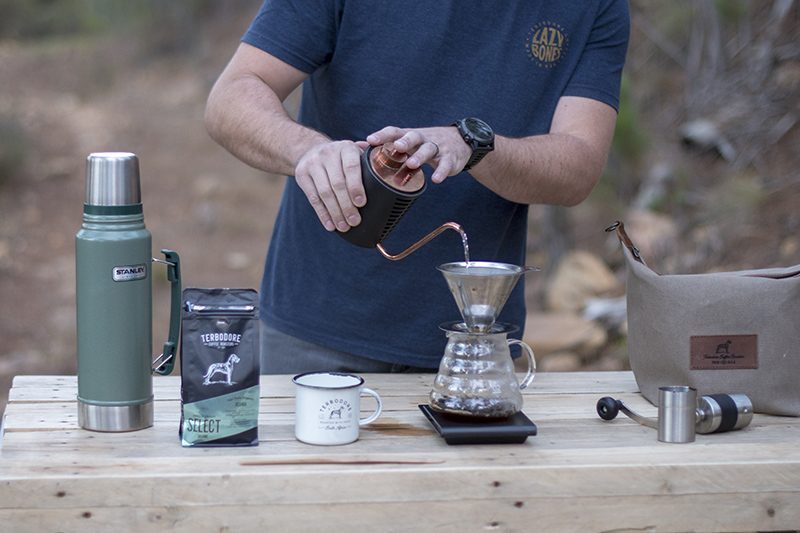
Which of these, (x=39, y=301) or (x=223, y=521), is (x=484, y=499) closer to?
(x=223, y=521)

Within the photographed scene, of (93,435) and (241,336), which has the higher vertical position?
(241,336)

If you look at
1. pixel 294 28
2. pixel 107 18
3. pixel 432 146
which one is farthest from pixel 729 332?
pixel 107 18

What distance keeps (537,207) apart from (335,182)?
6.17 meters

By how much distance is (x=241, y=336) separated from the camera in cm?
171

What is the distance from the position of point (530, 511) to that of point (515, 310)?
91cm

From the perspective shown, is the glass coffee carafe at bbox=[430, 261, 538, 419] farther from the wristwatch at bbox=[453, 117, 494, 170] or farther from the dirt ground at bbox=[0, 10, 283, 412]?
the dirt ground at bbox=[0, 10, 283, 412]

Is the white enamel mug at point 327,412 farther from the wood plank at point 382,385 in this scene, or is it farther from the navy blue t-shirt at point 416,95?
the navy blue t-shirt at point 416,95

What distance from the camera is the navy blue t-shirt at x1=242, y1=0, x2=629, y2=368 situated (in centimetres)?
234

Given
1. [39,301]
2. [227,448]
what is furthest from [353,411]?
[39,301]

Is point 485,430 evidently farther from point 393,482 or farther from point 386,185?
point 386,185

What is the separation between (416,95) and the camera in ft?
7.75

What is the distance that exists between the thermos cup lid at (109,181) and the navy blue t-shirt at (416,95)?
66 cm

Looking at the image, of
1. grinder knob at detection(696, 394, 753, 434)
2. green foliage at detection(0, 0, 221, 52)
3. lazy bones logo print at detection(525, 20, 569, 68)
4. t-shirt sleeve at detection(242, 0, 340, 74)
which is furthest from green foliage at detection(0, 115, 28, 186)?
grinder knob at detection(696, 394, 753, 434)

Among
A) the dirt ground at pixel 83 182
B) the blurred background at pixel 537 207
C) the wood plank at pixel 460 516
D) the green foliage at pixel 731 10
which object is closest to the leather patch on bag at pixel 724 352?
the wood plank at pixel 460 516
